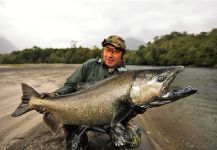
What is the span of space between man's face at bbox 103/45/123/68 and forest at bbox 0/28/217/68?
78472 mm

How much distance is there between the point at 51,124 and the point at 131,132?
140cm

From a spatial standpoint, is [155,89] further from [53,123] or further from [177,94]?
[53,123]

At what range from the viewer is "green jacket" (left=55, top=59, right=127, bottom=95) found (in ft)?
17.9

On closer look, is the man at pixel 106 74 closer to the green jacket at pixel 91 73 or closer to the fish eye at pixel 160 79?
the green jacket at pixel 91 73

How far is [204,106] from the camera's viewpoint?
13898mm

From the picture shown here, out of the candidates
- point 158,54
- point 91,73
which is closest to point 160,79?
point 91,73

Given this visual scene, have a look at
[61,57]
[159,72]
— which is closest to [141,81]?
[159,72]

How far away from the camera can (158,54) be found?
11319cm

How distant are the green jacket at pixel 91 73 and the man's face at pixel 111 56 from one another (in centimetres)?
15

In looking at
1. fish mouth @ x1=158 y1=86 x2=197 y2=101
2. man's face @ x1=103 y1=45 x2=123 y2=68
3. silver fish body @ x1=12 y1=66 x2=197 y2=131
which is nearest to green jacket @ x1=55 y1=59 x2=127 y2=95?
man's face @ x1=103 y1=45 x2=123 y2=68

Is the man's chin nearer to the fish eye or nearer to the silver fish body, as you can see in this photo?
the silver fish body

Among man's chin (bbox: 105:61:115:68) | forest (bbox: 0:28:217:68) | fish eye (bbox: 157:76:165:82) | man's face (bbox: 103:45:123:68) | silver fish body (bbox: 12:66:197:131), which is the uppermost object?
man's face (bbox: 103:45:123:68)

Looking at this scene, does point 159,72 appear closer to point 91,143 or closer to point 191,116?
point 91,143

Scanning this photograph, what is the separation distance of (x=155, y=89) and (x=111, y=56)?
1494 millimetres
